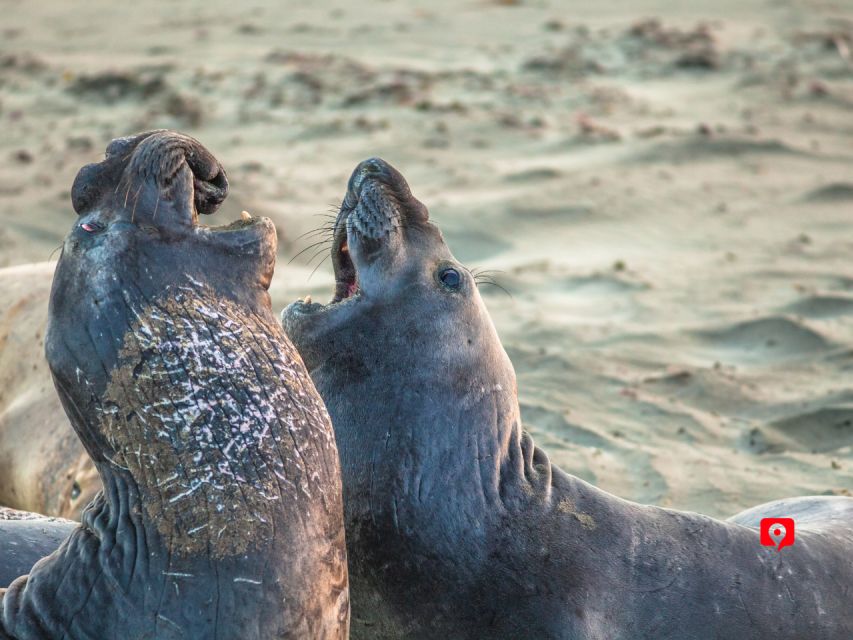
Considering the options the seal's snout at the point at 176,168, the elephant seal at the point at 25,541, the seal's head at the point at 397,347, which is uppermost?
the seal's snout at the point at 176,168

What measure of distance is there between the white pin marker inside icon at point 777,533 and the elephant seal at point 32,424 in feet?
8.16

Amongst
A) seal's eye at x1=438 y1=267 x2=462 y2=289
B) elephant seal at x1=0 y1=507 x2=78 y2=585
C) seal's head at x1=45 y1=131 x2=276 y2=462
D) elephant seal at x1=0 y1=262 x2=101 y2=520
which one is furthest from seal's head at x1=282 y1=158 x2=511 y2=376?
elephant seal at x1=0 y1=262 x2=101 y2=520

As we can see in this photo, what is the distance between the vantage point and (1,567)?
3.74 metres

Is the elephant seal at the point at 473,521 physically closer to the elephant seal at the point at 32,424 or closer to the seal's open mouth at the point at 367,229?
the seal's open mouth at the point at 367,229

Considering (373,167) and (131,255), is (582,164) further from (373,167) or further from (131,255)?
(131,255)

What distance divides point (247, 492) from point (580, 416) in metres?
3.34

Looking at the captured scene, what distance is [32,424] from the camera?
5520 millimetres

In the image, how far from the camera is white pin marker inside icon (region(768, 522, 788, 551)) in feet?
14.1

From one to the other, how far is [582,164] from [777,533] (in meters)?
5.97

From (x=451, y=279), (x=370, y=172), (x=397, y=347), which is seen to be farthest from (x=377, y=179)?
(x=397, y=347)

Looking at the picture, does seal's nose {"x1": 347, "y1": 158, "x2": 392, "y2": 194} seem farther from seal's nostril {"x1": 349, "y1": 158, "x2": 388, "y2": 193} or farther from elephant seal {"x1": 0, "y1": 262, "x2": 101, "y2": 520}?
elephant seal {"x1": 0, "y1": 262, "x2": 101, "y2": 520}

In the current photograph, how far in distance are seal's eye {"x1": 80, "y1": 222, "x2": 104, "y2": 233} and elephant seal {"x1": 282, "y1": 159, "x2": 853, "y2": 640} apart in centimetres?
106

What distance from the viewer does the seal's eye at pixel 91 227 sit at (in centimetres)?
315

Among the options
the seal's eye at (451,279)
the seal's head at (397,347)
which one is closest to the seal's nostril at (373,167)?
the seal's head at (397,347)
